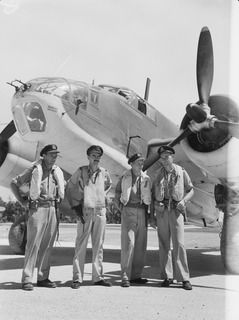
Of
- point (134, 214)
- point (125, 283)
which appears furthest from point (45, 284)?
point (134, 214)

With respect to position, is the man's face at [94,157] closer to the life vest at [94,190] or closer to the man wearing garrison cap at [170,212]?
the life vest at [94,190]

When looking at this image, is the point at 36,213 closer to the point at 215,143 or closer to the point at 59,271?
the point at 59,271

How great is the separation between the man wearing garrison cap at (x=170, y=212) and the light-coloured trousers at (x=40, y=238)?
1578 mm

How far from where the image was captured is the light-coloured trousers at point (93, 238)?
5883 mm

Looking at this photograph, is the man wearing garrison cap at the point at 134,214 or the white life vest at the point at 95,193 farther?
the man wearing garrison cap at the point at 134,214


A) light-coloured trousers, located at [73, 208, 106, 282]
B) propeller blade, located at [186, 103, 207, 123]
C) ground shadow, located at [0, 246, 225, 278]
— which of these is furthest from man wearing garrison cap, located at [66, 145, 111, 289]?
propeller blade, located at [186, 103, 207, 123]

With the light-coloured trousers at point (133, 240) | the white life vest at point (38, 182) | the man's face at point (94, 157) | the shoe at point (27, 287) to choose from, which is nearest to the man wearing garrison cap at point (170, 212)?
the light-coloured trousers at point (133, 240)

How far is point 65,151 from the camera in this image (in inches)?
371

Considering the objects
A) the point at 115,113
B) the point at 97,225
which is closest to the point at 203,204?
the point at 115,113

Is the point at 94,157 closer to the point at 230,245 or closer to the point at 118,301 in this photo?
the point at 118,301

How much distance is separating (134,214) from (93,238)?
0.72 metres

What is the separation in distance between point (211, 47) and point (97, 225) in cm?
509

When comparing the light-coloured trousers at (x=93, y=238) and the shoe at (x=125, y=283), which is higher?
the light-coloured trousers at (x=93, y=238)

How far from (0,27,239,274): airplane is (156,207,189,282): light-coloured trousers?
1845 millimetres
